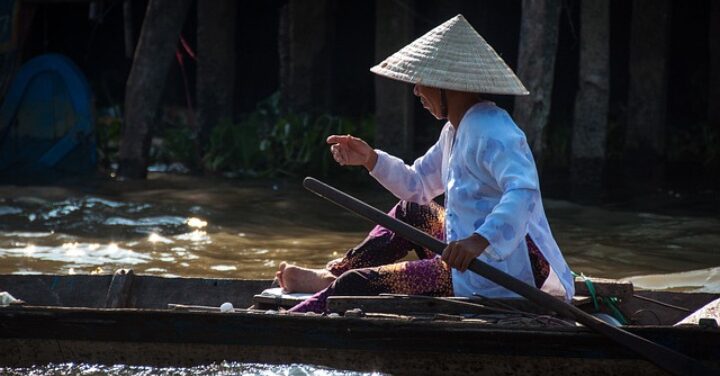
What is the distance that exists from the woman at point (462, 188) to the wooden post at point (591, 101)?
4.52m

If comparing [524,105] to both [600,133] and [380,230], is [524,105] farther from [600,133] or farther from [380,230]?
[380,230]

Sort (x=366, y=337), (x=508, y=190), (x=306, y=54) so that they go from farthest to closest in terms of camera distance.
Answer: (x=306, y=54), (x=366, y=337), (x=508, y=190)

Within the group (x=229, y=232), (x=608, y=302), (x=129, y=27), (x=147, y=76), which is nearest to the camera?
(x=608, y=302)

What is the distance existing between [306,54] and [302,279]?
18.5 ft

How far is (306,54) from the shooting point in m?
9.82

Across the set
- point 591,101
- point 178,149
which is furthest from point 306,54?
point 591,101

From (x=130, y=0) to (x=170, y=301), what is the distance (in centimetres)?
671

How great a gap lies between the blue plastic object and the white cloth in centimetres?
604

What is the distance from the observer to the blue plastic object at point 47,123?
948 centimetres

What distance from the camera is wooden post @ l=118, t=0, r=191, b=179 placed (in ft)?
28.6

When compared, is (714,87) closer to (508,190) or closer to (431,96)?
(431,96)

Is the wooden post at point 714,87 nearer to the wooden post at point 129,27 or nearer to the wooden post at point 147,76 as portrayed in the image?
the wooden post at point 147,76

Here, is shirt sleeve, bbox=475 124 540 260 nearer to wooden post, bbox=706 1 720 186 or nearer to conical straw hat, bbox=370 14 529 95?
conical straw hat, bbox=370 14 529 95

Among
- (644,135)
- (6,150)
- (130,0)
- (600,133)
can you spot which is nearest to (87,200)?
(6,150)
